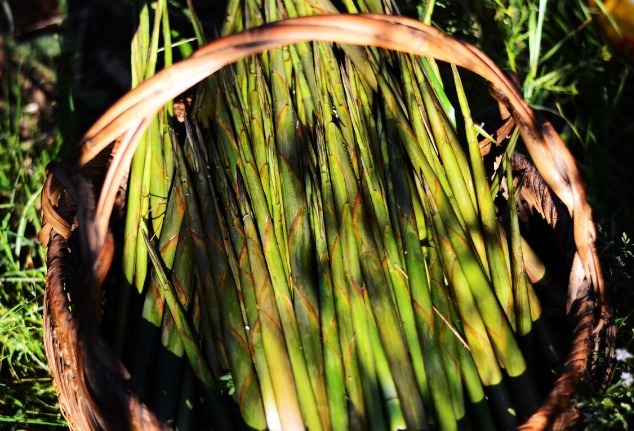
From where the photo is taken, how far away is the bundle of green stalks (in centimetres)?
101

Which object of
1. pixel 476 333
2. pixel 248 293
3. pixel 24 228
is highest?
pixel 24 228

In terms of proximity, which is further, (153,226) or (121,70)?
(121,70)

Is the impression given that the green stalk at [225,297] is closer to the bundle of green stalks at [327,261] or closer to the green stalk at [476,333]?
the bundle of green stalks at [327,261]

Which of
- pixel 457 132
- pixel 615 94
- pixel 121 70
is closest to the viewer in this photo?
pixel 457 132

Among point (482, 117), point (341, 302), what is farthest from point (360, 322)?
point (482, 117)

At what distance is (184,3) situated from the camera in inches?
70.3

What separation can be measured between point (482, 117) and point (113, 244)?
3.16 feet

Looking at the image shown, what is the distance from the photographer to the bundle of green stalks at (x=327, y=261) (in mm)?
1009

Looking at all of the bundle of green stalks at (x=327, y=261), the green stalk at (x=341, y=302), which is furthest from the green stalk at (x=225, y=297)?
the green stalk at (x=341, y=302)

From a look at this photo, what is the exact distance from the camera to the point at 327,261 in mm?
1088

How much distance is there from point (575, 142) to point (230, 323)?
105 cm

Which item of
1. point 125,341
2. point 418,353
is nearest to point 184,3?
point 125,341

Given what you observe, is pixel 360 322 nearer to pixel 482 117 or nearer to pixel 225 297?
pixel 225 297

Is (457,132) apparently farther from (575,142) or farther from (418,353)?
(575,142)
